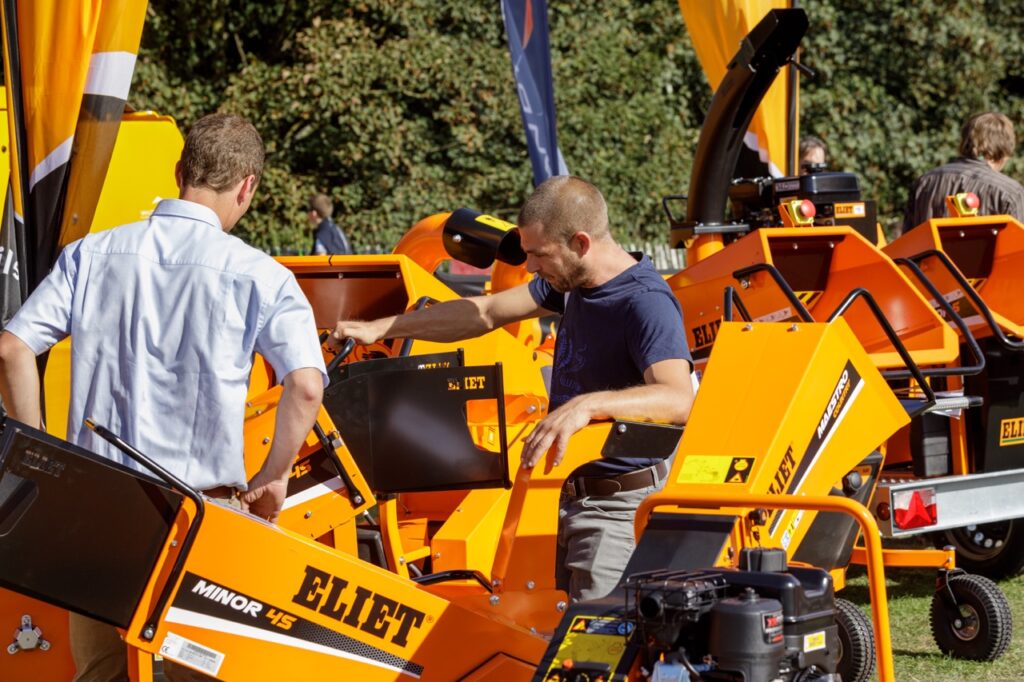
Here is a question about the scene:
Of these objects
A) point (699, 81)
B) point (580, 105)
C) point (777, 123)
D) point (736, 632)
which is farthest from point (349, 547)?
point (699, 81)

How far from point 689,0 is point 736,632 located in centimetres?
742

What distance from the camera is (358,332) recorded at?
14.6 feet

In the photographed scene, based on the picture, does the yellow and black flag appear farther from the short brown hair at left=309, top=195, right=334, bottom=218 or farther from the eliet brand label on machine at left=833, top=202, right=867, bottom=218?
the short brown hair at left=309, top=195, right=334, bottom=218

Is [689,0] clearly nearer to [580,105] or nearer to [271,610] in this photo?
[271,610]

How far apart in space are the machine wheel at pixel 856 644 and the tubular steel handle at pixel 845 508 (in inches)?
77.1

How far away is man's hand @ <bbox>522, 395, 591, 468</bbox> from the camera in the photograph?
11.2 ft

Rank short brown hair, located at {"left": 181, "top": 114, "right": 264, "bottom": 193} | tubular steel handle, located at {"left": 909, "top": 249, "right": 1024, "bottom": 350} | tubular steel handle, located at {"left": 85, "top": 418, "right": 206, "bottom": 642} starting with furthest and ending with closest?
tubular steel handle, located at {"left": 909, "top": 249, "right": 1024, "bottom": 350} → short brown hair, located at {"left": 181, "top": 114, "right": 264, "bottom": 193} → tubular steel handle, located at {"left": 85, "top": 418, "right": 206, "bottom": 642}

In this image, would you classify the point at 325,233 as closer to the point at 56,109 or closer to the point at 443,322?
the point at 56,109

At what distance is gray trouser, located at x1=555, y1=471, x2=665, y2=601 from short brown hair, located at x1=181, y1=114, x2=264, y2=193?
1346 mm

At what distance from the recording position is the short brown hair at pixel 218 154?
3354 millimetres

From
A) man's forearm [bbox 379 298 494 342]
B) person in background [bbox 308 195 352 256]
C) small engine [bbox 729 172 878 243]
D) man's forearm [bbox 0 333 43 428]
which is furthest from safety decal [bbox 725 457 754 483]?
person in background [bbox 308 195 352 256]

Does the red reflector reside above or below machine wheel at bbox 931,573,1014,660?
above

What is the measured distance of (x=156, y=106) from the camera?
17.0 m

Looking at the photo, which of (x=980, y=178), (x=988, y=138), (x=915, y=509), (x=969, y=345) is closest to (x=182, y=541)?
(x=915, y=509)
